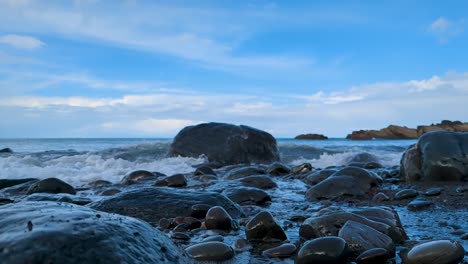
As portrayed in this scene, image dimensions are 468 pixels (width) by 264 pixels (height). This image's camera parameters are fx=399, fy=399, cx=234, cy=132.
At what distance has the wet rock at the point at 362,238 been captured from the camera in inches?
110

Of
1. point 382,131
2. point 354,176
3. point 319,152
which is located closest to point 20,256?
point 354,176

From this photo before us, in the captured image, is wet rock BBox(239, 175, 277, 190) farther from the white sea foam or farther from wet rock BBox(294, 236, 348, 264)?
wet rock BBox(294, 236, 348, 264)

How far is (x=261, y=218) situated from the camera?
10.8ft

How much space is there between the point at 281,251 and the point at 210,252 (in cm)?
51

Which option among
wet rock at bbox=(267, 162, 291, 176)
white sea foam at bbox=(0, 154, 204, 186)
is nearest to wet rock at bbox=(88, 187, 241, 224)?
white sea foam at bbox=(0, 154, 204, 186)

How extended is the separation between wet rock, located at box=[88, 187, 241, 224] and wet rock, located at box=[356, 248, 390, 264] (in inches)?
69.6

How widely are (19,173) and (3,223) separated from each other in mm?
8601

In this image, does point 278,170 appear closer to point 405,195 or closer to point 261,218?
point 405,195

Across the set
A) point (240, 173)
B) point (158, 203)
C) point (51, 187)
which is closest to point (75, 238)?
point (158, 203)

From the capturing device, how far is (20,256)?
1.49m

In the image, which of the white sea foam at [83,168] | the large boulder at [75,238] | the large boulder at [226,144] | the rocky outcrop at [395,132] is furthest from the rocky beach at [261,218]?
the rocky outcrop at [395,132]

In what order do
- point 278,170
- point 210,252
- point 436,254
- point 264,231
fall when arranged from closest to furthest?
1. point 436,254
2. point 210,252
3. point 264,231
4. point 278,170

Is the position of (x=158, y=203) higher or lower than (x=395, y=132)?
lower

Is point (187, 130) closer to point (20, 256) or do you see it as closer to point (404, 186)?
point (404, 186)
